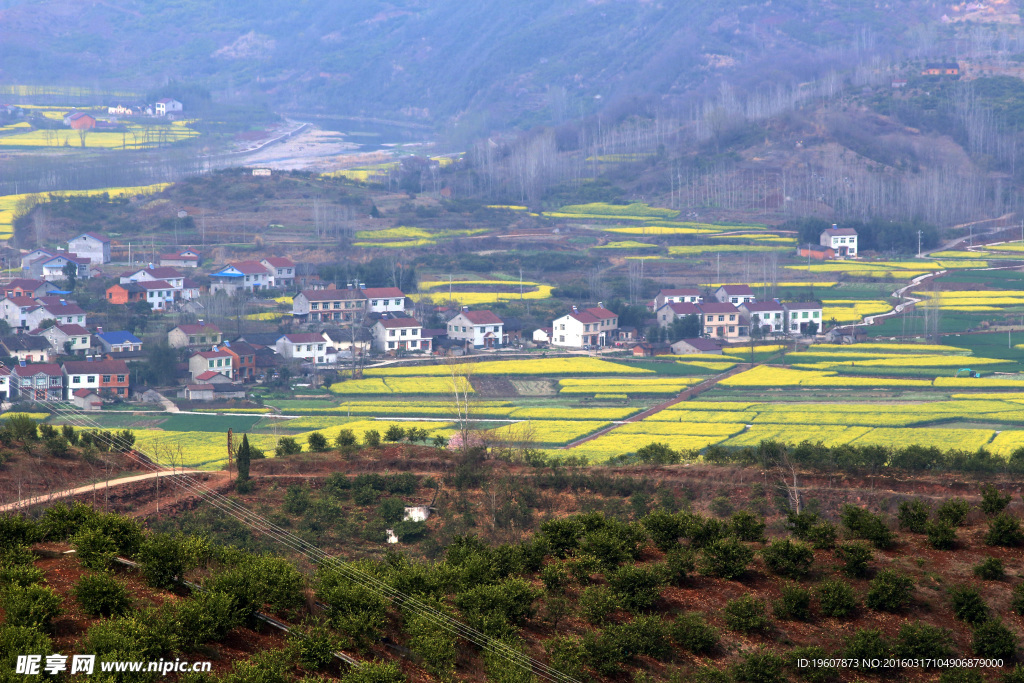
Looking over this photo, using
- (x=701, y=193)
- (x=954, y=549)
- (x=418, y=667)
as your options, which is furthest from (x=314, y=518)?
(x=701, y=193)

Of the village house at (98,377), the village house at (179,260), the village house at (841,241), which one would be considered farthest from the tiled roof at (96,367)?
the village house at (841,241)

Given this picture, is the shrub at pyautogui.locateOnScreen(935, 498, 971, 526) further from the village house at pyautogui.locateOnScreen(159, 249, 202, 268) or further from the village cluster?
the village house at pyautogui.locateOnScreen(159, 249, 202, 268)

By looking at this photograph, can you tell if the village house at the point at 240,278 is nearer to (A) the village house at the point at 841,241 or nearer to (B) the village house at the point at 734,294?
(B) the village house at the point at 734,294

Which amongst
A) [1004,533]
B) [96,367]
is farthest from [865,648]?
[96,367]

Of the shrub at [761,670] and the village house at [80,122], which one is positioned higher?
the village house at [80,122]

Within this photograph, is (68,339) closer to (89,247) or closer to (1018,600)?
(89,247)

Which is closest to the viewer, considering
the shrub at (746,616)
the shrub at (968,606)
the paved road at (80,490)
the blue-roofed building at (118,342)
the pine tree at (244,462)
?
the shrub at (746,616)
